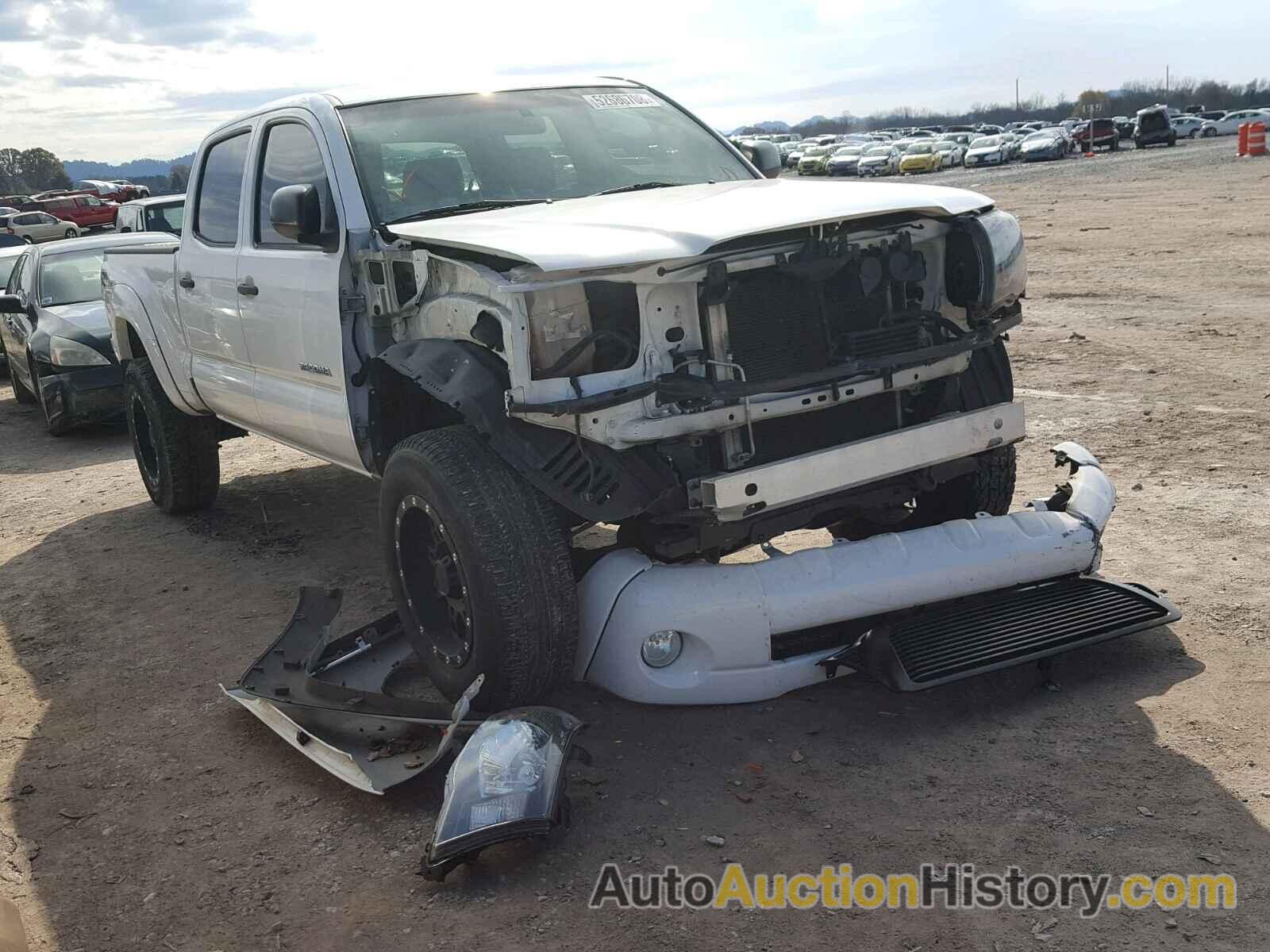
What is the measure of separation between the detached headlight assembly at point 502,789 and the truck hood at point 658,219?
1.27m

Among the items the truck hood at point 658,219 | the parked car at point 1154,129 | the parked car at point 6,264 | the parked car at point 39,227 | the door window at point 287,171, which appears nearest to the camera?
the truck hood at point 658,219

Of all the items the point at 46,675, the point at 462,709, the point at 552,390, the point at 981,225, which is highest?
the point at 981,225

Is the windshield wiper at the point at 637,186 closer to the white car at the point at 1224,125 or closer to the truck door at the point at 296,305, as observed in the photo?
the truck door at the point at 296,305

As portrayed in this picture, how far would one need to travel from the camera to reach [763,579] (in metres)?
3.82

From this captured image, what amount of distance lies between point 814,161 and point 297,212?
171ft

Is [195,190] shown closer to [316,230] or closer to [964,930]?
[316,230]

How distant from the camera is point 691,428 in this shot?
3.57 meters

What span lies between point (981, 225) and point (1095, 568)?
1.19 meters

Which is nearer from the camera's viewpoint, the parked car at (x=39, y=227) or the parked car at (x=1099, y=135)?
the parked car at (x=39, y=227)

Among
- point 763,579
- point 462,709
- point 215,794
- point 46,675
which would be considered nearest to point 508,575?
point 462,709

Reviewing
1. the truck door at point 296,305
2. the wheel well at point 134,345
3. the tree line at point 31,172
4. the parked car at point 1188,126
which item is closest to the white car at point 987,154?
the parked car at point 1188,126

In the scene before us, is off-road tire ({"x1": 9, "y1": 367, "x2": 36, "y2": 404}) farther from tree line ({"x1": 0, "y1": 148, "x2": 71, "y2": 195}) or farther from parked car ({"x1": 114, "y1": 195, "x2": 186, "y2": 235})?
tree line ({"x1": 0, "y1": 148, "x2": 71, "y2": 195})

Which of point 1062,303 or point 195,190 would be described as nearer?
point 195,190

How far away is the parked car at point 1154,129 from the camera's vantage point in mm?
47938
